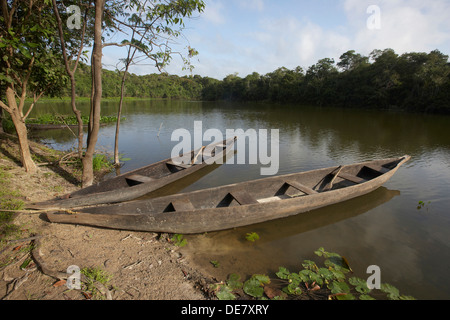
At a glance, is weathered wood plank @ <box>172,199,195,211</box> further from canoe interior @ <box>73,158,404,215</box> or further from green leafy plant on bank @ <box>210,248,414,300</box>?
green leafy plant on bank @ <box>210,248,414,300</box>

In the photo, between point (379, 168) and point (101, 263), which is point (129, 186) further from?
point (379, 168)

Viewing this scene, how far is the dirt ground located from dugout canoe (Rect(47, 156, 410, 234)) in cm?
18

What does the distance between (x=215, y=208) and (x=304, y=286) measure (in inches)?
61.3

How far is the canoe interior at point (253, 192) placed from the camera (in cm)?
361

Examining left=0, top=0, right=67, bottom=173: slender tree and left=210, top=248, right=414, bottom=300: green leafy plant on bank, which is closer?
left=210, top=248, right=414, bottom=300: green leafy plant on bank

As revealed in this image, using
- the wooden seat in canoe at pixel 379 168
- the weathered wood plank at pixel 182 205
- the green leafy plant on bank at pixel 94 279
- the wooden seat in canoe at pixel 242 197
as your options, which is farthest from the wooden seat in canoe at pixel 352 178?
the green leafy plant on bank at pixel 94 279

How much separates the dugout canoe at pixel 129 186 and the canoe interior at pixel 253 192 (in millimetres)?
829

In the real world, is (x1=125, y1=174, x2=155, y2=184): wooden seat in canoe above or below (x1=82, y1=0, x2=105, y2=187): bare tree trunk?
below

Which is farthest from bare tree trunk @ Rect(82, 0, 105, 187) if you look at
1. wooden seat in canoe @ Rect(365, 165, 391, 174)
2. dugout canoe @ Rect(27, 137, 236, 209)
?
wooden seat in canoe @ Rect(365, 165, 391, 174)

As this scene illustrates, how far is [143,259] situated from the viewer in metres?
2.90

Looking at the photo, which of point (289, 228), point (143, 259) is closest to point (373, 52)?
point (289, 228)

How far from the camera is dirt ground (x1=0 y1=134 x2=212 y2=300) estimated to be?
2281 mm

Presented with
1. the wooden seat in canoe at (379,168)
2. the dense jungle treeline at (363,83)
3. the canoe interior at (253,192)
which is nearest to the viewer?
the canoe interior at (253,192)

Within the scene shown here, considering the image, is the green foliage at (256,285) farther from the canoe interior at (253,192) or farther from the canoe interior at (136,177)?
the canoe interior at (136,177)
